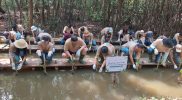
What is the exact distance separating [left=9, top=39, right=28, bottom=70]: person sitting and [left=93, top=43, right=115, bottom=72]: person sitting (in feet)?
6.88

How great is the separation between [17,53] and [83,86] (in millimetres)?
2122

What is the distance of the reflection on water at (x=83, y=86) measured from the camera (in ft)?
26.7

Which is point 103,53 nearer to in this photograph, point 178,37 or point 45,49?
point 45,49

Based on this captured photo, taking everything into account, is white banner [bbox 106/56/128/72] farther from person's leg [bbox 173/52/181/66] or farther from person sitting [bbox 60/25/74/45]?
Answer: person sitting [bbox 60/25/74/45]

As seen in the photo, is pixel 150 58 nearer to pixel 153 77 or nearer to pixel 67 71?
pixel 153 77

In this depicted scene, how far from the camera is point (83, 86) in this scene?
877 centimetres

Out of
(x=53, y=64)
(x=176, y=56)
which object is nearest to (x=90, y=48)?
(x=53, y=64)

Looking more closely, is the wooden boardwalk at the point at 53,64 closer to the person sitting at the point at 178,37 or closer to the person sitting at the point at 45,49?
the person sitting at the point at 45,49

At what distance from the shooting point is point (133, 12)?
14516 millimetres

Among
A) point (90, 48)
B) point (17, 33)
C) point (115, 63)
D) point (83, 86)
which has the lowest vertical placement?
point (83, 86)

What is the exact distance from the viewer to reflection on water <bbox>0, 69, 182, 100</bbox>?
8.15 meters

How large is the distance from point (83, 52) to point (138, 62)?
5.85ft

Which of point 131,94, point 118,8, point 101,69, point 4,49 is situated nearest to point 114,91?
point 131,94

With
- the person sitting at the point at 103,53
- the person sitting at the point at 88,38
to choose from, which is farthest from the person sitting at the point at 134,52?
the person sitting at the point at 88,38
